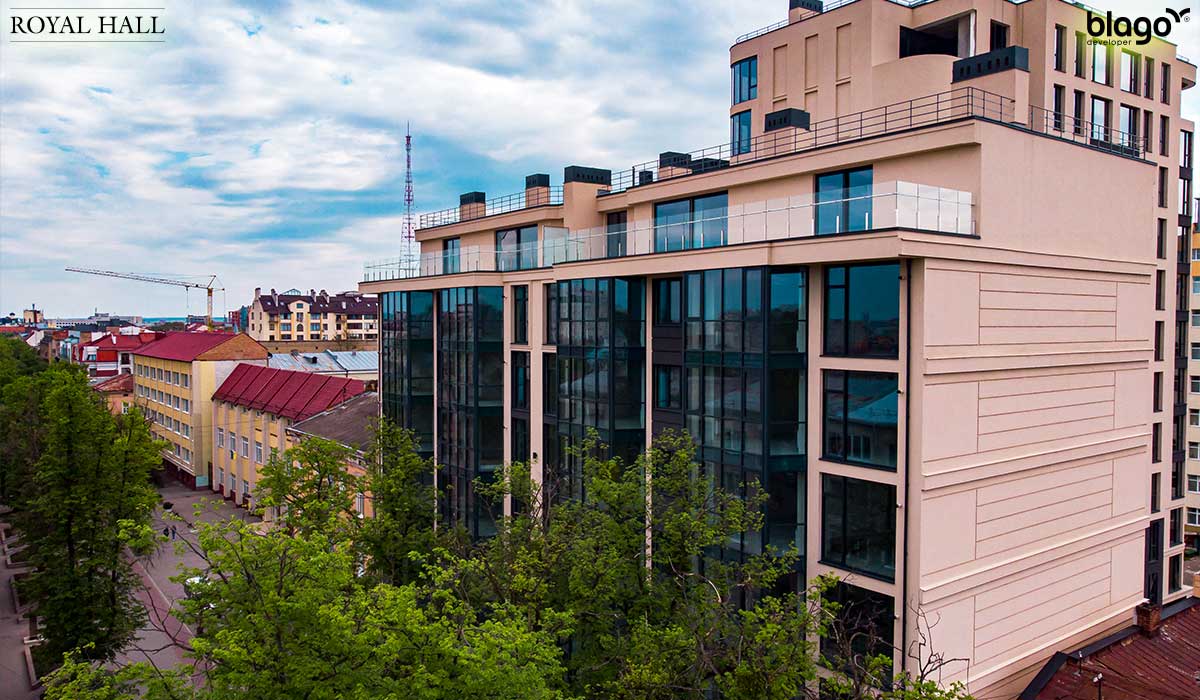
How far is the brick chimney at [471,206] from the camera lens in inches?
1571

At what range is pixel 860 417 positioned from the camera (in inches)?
826

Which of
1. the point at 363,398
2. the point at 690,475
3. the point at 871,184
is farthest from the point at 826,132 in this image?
the point at 363,398

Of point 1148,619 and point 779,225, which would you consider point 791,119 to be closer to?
point 779,225

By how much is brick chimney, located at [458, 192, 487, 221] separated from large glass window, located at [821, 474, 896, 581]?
928 inches

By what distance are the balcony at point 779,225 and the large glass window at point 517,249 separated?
0.05 metres

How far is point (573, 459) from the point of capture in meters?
28.7

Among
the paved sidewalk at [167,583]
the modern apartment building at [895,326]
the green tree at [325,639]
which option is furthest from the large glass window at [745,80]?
the green tree at [325,639]

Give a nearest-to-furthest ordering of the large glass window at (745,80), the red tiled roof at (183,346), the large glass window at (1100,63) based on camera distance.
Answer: the large glass window at (745,80)
the large glass window at (1100,63)
the red tiled roof at (183,346)

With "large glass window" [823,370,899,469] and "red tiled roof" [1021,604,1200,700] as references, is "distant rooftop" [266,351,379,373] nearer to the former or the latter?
"large glass window" [823,370,899,469]

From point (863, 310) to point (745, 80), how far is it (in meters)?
15.9

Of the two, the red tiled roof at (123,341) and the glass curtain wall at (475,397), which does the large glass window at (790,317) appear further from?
the red tiled roof at (123,341)

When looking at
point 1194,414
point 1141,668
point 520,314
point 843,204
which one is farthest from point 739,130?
point 1194,414

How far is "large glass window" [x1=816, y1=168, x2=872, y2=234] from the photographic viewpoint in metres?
20.8

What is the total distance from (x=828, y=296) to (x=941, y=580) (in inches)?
293
